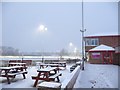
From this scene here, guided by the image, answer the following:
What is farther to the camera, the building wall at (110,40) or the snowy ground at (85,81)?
the building wall at (110,40)

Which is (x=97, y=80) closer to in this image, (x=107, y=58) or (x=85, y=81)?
(x=85, y=81)

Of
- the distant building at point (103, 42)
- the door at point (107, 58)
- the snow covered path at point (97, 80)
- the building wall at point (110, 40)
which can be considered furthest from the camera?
the building wall at point (110, 40)

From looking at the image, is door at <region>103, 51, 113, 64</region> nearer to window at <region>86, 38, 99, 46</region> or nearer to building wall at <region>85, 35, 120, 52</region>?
building wall at <region>85, 35, 120, 52</region>

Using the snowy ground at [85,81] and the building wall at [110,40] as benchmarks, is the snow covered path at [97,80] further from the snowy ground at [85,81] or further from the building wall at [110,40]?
the building wall at [110,40]

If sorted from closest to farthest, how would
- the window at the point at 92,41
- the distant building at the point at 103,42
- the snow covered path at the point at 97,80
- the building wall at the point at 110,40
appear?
the snow covered path at the point at 97,80, the distant building at the point at 103,42, the building wall at the point at 110,40, the window at the point at 92,41

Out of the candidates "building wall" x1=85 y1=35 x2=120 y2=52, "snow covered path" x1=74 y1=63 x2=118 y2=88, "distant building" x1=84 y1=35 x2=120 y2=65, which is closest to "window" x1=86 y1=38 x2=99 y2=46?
"distant building" x1=84 y1=35 x2=120 y2=65

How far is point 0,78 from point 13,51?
145 feet

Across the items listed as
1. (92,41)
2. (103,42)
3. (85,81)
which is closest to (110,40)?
(103,42)

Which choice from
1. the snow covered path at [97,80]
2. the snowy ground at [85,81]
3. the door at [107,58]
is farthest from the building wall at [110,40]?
the snowy ground at [85,81]

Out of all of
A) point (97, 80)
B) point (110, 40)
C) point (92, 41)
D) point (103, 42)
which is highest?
point (110, 40)

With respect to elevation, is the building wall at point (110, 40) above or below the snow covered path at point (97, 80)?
above

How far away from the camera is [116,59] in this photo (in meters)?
32.7

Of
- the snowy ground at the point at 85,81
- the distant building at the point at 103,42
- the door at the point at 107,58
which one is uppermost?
the distant building at the point at 103,42

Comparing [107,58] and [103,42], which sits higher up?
[103,42]
